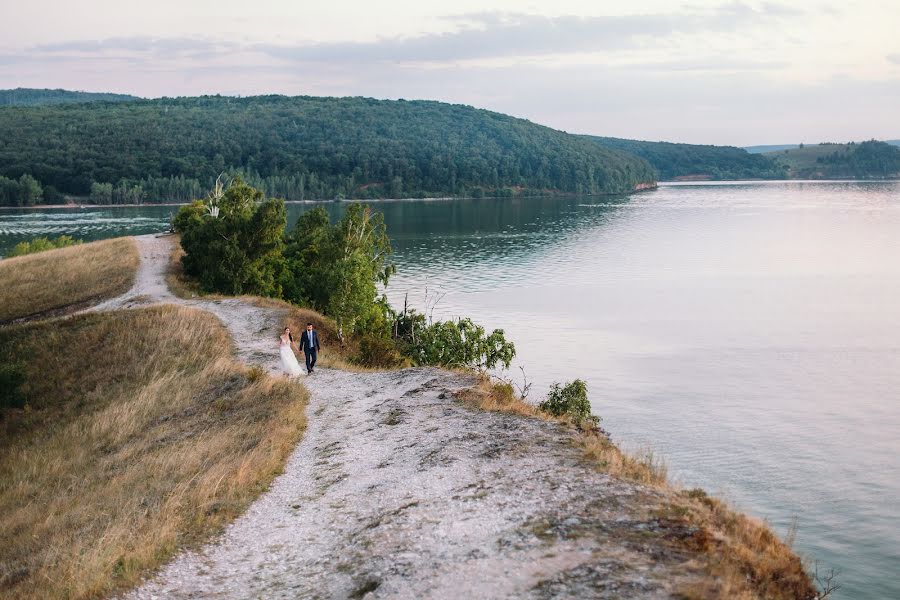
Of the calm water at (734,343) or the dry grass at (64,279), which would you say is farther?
the dry grass at (64,279)

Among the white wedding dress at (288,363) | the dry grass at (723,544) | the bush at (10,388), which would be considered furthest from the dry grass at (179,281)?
the dry grass at (723,544)

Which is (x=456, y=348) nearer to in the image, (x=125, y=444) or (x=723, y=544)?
(x=125, y=444)

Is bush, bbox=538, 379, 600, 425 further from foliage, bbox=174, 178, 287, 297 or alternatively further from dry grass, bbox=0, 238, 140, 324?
dry grass, bbox=0, 238, 140, 324

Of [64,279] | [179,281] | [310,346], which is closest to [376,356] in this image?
[310,346]

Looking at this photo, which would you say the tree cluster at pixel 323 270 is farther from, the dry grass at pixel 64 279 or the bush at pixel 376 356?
the dry grass at pixel 64 279

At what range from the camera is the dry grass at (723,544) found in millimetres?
12766

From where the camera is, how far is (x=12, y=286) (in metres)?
64.8

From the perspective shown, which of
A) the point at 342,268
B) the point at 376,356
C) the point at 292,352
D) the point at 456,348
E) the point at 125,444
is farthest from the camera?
the point at 456,348

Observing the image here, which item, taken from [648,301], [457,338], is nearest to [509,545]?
[457,338]

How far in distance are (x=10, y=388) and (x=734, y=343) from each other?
2207 inches

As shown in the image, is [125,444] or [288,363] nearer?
[125,444]

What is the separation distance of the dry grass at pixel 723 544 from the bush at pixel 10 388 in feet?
104

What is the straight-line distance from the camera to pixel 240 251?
62062 millimetres

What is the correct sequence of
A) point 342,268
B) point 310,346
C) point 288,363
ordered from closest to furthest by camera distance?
point 288,363
point 310,346
point 342,268
